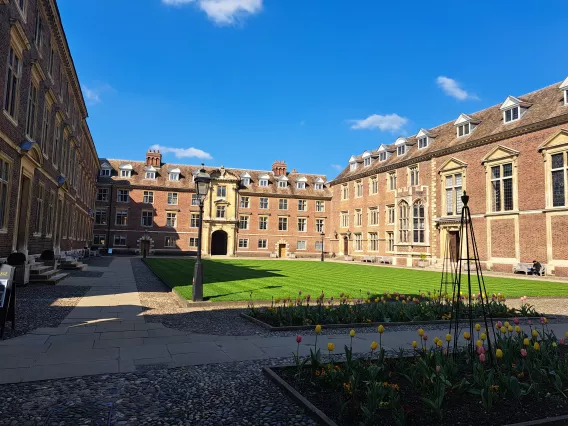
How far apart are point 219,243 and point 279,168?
14750mm

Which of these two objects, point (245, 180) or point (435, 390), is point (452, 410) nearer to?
point (435, 390)

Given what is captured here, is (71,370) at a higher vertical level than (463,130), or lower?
lower

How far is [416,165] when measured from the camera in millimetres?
37188

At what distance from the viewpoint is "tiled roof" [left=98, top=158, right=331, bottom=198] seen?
51.6 m

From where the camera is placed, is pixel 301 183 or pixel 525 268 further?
pixel 301 183

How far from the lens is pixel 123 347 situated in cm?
670

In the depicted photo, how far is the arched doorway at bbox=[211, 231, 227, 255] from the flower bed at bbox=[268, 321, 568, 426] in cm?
4950

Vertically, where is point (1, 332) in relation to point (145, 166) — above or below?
below

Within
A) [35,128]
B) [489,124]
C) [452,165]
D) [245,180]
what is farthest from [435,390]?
[245,180]

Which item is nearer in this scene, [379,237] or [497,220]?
[497,220]

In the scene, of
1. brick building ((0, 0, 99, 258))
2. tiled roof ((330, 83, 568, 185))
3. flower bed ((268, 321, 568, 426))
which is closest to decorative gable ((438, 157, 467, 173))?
tiled roof ((330, 83, 568, 185))

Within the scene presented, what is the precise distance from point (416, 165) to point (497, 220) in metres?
10.2

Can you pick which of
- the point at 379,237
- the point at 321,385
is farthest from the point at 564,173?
Result: the point at 321,385

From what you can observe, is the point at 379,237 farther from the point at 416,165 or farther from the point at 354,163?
the point at 354,163
